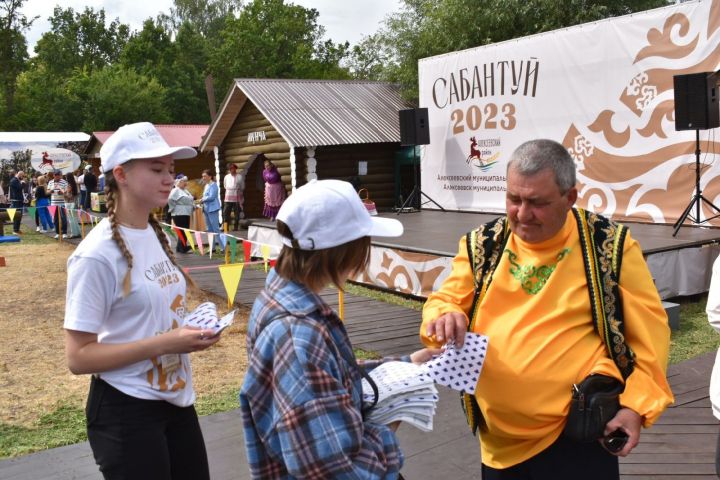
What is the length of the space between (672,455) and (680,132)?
25.3 feet

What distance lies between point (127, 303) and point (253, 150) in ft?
55.8

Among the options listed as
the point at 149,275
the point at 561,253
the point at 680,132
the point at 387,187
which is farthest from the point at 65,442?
the point at 387,187

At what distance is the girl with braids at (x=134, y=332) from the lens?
6.71 feet

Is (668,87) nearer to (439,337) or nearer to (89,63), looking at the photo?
(439,337)

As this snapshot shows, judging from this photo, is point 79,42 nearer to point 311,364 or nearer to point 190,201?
point 190,201

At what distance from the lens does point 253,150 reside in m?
18.8

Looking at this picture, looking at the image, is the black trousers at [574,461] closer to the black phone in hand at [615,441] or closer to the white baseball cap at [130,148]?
the black phone in hand at [615,441]

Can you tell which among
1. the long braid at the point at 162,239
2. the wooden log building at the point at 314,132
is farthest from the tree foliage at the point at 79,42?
the long braid at the point at 162,239

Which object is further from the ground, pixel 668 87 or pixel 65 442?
pixel 668 87

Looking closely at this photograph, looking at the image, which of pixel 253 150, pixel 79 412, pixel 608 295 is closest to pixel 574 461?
pixel 608 295

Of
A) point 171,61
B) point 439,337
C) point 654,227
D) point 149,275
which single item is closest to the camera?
point 439,337

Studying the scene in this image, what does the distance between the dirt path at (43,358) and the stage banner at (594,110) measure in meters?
6.82

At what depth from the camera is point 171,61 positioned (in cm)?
5650

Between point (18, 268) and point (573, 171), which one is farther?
point (18, 268)
